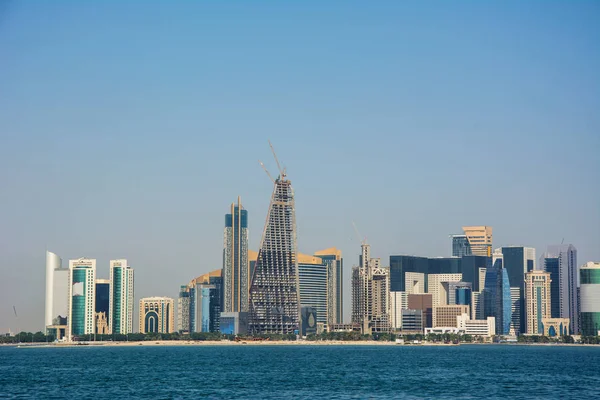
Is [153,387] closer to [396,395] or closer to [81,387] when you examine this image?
[81,387]

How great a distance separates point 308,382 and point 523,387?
82.7 ft

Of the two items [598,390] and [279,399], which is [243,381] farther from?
[598,390]

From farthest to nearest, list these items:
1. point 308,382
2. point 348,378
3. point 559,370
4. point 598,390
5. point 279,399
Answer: point 559,370
point 348,378
point 308,382
point 598,390
point 279,399

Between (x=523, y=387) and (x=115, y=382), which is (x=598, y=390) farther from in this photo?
(x=115, y=382)

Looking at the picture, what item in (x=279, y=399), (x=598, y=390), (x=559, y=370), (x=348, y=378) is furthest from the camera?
(x=559, y=370)

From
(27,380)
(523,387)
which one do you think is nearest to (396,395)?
(523,387)

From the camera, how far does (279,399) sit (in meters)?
96.0

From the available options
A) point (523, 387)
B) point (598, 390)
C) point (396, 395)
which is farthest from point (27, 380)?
point (598, 390)

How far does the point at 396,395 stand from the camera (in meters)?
100

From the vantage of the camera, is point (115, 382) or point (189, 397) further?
point (115, 382)

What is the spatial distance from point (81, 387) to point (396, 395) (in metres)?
36.5

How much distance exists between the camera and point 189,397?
9725cm

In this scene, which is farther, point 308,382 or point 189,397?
point 308,382

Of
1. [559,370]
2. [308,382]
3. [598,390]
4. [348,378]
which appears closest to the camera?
[598,390]
